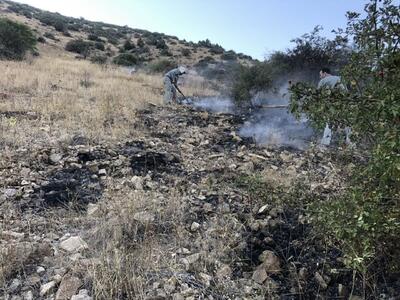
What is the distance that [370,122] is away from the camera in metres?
2.46

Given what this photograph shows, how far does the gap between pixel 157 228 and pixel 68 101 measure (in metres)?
6.14

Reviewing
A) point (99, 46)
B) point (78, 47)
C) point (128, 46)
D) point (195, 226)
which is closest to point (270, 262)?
point (195, 226)

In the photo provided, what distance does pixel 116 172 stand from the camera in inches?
197

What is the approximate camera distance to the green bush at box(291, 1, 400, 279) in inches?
84.3

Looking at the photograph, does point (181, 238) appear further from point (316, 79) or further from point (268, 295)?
point (316, 79)

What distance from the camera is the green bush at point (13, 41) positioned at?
16.8 m

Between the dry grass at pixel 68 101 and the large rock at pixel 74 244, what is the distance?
2.81m

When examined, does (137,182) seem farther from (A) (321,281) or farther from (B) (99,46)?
(B) (99,46)

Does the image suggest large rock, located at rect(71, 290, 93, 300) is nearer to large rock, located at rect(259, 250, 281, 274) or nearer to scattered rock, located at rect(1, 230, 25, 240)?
scattered rock, located at rect(1, 230, 25, 240)

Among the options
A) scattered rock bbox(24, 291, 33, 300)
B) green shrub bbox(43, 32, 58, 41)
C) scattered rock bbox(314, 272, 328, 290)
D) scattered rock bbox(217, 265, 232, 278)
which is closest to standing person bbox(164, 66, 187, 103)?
scattered rock bbox(217, 265, 232, 278)

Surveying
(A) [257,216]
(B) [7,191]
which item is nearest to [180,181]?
(A) [257,216]

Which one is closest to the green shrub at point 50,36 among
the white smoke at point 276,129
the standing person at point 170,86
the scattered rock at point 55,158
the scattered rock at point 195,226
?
the standing person at point 170,86

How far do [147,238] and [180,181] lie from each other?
1.49 metres

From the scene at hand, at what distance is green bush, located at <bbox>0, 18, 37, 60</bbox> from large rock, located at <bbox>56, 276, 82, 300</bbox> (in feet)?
50.8
